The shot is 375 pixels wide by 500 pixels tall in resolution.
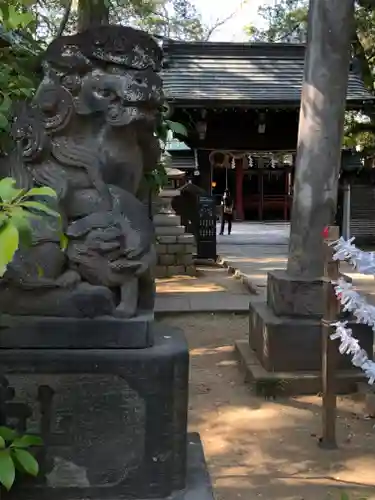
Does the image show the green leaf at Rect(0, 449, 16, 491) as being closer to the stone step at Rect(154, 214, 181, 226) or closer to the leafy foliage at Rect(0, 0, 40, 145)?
the leafy foliage at Rect(0, 0, 40, 145)

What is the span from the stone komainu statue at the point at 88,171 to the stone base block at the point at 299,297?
90.4 inches

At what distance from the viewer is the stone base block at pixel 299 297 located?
4.71 metres

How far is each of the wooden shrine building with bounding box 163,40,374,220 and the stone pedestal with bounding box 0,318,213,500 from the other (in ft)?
36.8

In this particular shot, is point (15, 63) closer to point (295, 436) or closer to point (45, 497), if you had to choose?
point (45, 497)

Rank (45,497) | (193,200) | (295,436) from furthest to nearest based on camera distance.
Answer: (193,200), (295,436), (45,497)

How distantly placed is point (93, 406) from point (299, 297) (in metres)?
2.63

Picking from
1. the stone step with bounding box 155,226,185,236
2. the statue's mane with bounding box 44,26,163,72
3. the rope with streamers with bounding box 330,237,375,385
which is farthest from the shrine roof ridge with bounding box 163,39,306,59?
the statue's mane with bounding box 44,26,163,72

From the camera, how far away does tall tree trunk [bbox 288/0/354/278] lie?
15.9ft

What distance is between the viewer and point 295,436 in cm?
383

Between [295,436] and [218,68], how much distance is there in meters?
12.7

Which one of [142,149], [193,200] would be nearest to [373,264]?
[142,149]

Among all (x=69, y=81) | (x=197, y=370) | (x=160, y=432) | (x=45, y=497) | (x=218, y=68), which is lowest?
(x=197, y=370)

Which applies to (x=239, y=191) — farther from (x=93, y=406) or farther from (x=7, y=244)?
(x=7, y=244)

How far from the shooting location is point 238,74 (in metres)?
15.0
